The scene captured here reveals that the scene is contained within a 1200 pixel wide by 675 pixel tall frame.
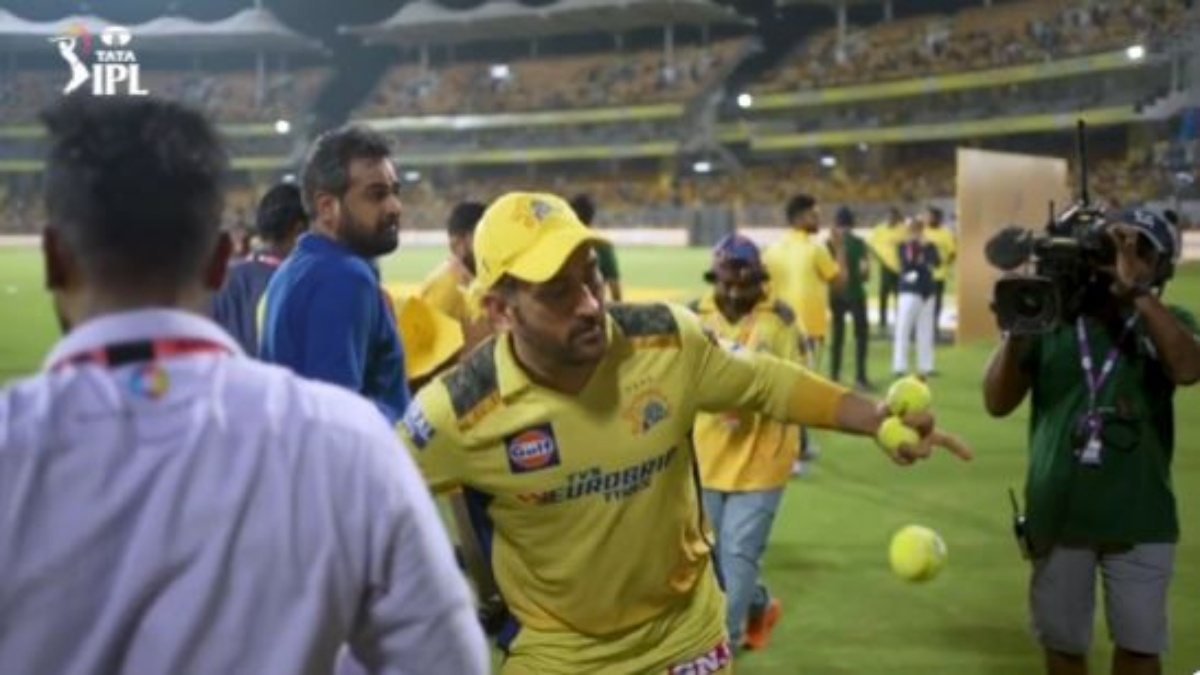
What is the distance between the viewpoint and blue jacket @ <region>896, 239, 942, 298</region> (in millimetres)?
13891

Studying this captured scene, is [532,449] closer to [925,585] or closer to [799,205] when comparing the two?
[925,585]

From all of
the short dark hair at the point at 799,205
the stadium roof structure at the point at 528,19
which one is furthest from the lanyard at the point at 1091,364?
the stadium roof structure at the point at 528,19

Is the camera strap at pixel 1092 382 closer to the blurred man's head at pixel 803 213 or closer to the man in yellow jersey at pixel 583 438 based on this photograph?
the man in yellow jersey at pixel 583 438

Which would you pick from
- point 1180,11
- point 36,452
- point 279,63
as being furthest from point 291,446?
point 279,63

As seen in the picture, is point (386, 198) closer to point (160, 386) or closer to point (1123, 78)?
point (160, 386)

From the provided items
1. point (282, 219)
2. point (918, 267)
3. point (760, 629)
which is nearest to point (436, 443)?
point (760, 629)

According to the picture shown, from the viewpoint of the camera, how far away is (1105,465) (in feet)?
12.9

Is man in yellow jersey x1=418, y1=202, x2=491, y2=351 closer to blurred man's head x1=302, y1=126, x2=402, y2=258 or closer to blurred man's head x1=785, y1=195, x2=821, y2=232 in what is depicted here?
blurred man's head x1=302, y1=126, x2=402, y2=258

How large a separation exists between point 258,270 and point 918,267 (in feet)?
31.8

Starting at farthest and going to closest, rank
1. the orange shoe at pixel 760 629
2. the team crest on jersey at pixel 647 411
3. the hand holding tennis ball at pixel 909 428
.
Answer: the orange shoe at pixel 760 629, the team crest on jersey at pixel 647 411, the hand holding tennis ball at pixel 909 428

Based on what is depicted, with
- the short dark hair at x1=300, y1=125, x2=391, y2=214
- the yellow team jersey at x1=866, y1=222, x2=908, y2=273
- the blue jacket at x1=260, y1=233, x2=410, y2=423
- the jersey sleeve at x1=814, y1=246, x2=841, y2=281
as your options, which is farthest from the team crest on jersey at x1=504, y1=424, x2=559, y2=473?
the yellow team jersey at x1=866, y1=222, x2=908, y2=273

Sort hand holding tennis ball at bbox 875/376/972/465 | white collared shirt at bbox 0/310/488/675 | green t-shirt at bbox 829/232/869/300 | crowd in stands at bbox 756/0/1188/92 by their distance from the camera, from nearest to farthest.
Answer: white collared shirt at bbox 0/310/488/675 → hand holding tennis ball at bbox 875/376/972/465 → green t-shirt at bbox 829/232/869/300 → crowd in stands at bbox 756/0/1188/92

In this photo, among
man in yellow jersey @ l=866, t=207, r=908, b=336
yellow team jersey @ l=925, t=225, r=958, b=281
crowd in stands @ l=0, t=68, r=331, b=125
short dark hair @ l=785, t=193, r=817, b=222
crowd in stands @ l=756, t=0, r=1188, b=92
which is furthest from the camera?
crowd in stands @ l=0, t=68, r=331, b=125

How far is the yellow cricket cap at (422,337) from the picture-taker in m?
5.99
